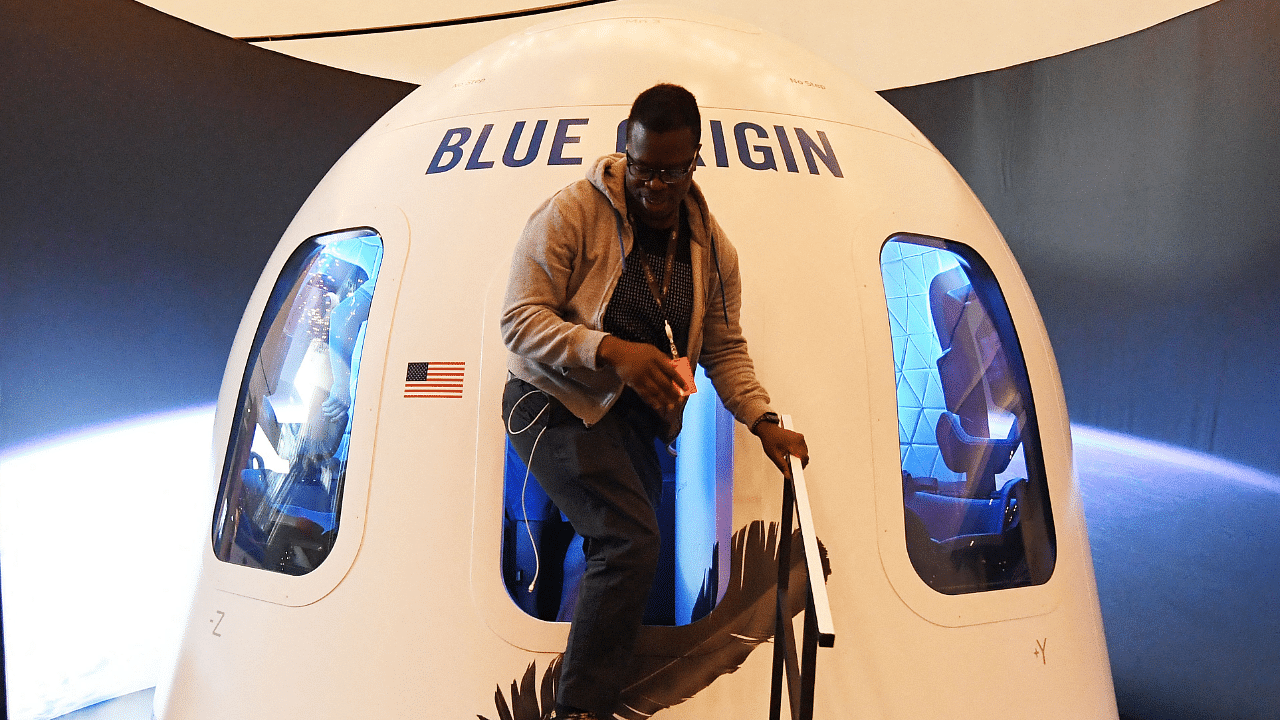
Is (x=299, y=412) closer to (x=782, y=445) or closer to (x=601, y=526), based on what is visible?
(x=601, y=526)

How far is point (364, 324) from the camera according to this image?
2623 millimetres

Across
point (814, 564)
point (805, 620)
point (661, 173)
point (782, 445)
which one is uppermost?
point (661, 173)

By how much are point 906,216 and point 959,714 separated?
4.91ft

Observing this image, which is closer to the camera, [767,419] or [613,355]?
[613,355]

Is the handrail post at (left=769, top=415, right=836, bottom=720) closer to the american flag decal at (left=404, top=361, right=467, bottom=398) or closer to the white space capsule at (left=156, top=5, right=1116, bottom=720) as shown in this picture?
the white space capsule at (left=156, top=5, right=1116, bottom=720)

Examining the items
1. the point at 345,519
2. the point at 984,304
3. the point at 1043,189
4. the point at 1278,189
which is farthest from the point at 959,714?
the point at 1043,189

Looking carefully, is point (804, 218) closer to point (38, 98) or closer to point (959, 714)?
point (959, 714)

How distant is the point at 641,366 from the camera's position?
67.5 inches

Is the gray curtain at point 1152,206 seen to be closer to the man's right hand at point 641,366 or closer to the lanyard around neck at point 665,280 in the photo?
the lanyard around neck at point 665,280

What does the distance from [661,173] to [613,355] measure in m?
0.45

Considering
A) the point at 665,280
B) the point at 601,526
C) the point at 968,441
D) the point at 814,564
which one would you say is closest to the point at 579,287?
the point at 665,280

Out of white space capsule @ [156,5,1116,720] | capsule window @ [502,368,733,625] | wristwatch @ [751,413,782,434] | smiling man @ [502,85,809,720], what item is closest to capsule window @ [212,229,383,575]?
white space capsule @ [156,5,1116,720]

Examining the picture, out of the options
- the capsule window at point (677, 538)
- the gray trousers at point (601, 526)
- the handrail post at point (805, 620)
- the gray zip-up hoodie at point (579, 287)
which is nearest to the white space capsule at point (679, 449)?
the capsule window at point (677, 538)

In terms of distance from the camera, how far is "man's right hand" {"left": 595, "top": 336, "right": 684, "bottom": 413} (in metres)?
1.71
